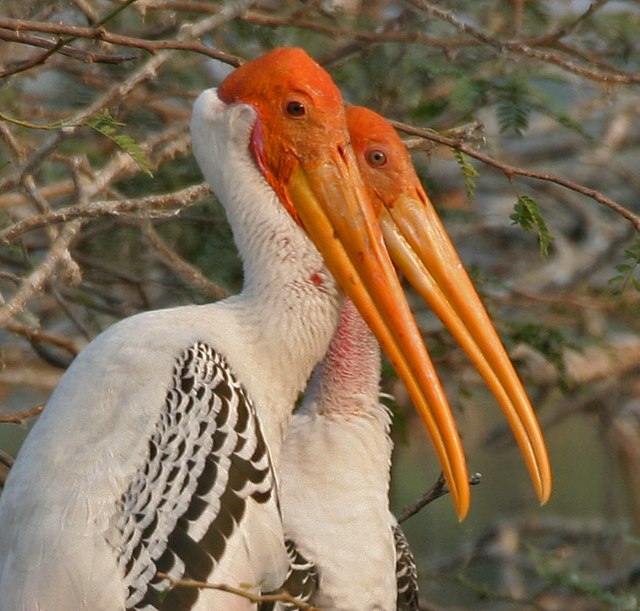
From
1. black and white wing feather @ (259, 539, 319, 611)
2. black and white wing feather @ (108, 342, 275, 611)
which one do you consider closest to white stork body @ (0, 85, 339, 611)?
black and white wing feather @ (108, 342, 275, 611)

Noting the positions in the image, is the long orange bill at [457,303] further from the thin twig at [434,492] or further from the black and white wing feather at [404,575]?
the black and white wing feather at [404,575]

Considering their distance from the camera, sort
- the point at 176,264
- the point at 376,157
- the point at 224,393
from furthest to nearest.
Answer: the point at 176,264 → the point at 376,157 → the point at 224,393

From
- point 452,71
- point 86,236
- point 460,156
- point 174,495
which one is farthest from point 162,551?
point 452,71

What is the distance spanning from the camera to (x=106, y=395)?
3.63 m

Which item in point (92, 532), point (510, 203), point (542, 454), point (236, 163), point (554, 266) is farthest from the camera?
point (510, 203)

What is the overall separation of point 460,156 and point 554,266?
3.07 m

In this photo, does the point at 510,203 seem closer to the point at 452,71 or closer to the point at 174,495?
the point at 452,71

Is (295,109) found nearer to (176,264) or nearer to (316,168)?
(316,168)

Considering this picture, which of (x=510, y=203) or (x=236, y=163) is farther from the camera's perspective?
(x=510, y=203)

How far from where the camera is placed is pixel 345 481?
4168 millimetres

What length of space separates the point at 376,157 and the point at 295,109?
32cm

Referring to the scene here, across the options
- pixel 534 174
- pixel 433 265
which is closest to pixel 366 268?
pixel 433 265

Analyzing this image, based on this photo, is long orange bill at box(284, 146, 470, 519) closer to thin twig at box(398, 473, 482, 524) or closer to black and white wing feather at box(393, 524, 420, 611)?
thin twig at box(398, 473, 482, 524)

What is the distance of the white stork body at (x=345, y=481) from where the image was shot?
403 cm
